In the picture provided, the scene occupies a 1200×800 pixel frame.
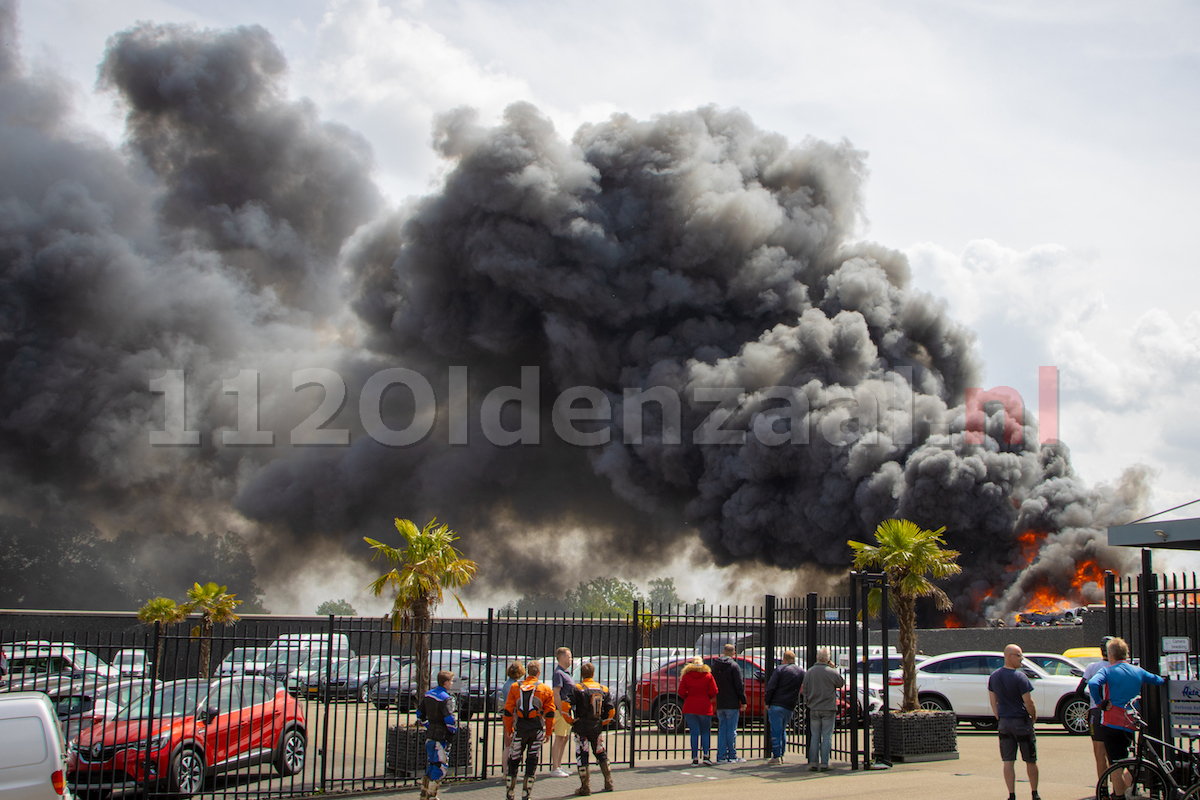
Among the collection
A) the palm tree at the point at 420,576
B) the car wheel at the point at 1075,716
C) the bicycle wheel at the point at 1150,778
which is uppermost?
the palm tree at the point at 420,576

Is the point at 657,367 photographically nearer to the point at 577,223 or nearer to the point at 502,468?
the point at 577,223

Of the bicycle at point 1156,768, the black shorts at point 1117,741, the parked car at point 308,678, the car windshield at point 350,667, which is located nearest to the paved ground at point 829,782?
the black shorts at point 1117,741

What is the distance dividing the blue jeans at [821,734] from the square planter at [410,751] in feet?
14.2

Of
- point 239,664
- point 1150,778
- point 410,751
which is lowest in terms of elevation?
point 239,664

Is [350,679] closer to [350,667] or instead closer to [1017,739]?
[350,667]

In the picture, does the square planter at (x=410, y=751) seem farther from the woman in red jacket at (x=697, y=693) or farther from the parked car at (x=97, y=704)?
the parked car at (x=97, y=704)

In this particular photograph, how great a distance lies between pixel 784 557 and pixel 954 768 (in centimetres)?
2851

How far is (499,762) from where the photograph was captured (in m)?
14.0

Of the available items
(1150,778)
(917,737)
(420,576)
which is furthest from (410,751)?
(1150,778)

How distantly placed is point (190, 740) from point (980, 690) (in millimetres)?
12820

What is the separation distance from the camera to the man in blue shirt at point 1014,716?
892 centimetres

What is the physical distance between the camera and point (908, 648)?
1359 cm

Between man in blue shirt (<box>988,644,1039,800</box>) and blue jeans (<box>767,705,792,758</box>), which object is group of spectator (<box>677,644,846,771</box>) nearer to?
blue jeans (<box>767,705,792,758</box>)

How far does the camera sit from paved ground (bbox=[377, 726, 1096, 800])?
32.8 feet
